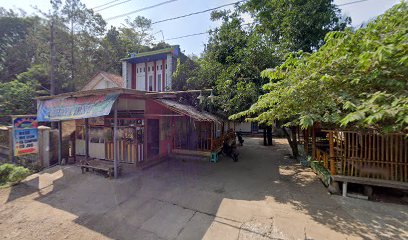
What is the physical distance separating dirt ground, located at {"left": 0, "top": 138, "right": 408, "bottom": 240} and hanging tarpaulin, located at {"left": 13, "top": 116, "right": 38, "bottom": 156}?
3.83ft

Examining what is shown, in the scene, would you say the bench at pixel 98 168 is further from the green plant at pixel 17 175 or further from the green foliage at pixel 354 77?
the green foliage at pixel 354 77

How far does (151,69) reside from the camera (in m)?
13.5

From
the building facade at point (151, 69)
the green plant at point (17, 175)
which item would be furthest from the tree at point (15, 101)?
the green plant at point (17, 175)

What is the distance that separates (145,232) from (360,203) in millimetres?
5956

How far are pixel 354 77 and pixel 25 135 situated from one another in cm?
1142

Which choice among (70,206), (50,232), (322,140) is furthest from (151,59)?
(322,140)

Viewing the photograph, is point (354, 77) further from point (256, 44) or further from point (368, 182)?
point (256, 44)

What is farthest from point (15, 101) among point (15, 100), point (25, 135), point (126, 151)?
point (126, 151)

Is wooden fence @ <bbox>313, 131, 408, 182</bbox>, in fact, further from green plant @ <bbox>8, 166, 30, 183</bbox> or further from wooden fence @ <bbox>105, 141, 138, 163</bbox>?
green plant @ <bbox>8, 166, 30, 183</bbox>

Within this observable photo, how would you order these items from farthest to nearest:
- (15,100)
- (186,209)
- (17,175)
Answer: (15,100) < (17,175) < (186,209)

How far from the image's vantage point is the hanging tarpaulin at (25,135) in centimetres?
694

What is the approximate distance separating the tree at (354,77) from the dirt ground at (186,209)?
2317 mm

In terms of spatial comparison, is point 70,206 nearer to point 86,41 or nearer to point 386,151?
point 386,151

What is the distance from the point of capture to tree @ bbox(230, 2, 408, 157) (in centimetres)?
316
